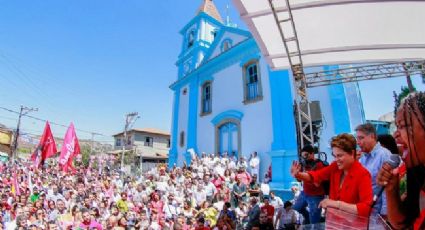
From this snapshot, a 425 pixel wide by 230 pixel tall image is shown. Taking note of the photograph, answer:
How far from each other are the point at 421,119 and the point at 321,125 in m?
10.8

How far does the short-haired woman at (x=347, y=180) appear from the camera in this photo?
6.26 ft

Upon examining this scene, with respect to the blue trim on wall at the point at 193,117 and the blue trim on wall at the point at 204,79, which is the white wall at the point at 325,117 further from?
the blue trim on wall at the point at 193,117

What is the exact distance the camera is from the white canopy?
4.51 m

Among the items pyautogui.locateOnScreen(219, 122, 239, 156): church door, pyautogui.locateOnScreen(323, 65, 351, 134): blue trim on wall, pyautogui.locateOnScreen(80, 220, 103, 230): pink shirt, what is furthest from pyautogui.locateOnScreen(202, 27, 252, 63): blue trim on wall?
pyautogui.locateOnScreen(80, 220, 103, 230): pink shirt

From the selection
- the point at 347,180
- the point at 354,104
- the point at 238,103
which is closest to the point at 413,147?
the point at 347,180

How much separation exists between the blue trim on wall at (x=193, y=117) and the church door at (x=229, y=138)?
2.50 metres

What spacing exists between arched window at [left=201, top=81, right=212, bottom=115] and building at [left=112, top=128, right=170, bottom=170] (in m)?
25.7

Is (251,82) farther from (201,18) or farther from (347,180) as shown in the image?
(347,180)

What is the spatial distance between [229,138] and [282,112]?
3.92 metres

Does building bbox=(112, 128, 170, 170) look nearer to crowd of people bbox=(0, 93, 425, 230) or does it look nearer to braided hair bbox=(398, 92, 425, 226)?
crowd of people bbox=(0, 93, 425, 230)

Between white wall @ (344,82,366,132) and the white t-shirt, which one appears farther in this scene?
white wall @ (344,82,366,132)

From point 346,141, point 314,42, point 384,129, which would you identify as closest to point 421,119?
point 346,141

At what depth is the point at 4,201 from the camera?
9.82 m

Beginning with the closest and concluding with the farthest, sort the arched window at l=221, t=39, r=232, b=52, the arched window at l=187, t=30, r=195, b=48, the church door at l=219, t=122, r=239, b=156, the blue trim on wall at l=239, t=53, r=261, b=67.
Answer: the blue trim on wall at l=239, t=53, r=261, b=67 < the church door at l=219, t=122, r=239, b=156 < the arched window at l=221, t=39, r=232, b=52 < the arched window at l=187, t=30, r=195, b=48
